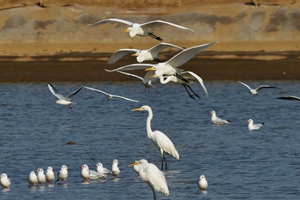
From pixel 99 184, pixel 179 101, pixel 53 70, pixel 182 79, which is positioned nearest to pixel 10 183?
pixel 99 184

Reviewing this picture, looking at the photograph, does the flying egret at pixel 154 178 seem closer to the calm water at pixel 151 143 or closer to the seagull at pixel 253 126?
the calm water at pixel 151 143

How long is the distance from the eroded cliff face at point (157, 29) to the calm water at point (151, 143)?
2.69m

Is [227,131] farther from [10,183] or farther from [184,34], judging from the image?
[184,34]

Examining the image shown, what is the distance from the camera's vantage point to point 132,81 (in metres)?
35.8

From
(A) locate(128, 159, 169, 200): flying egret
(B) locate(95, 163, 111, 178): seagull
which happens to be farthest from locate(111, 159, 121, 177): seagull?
(A) locate(128, 159, 169, 200): flying egret

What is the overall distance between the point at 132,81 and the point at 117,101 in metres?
2.97

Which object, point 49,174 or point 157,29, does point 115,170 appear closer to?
point 49,174

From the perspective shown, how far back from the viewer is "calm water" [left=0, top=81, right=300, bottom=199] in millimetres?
17719

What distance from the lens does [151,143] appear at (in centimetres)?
2330

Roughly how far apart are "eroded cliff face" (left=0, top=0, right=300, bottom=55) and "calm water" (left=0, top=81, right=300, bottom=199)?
2.69 metres

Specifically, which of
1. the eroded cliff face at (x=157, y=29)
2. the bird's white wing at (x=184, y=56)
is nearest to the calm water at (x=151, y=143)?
the bird's white wing at (x=184, y=56)

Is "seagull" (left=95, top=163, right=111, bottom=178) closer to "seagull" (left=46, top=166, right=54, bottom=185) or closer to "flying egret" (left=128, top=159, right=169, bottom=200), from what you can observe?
"seagull" (left=46, top=166, right=54, bottom=185)

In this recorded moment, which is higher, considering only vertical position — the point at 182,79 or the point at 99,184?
the point at 182,79

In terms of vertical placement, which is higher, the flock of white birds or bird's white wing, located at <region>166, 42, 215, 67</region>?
bird's white wing, located at <region>166, 42, 215, 67</region>
